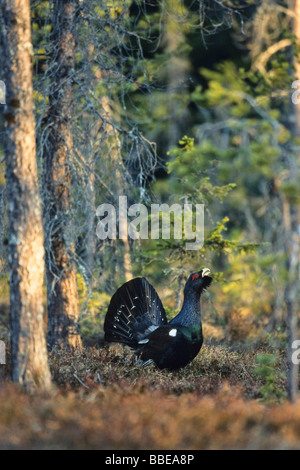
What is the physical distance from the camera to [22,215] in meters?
6.84

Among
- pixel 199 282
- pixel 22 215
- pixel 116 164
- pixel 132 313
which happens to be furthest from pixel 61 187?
pixel 22 215

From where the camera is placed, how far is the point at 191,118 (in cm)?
2642

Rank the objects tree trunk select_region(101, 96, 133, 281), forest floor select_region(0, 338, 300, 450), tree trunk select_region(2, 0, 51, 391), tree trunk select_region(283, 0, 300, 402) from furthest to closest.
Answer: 1. tree trunk select_region(101, 96, 133, 281)
2. tree trunk select_region(2, 0, 51, 391)
3. tree trunk select_region(283, 0, 300, 402)
4. forest floor select_region(0, 338, 300, 450)

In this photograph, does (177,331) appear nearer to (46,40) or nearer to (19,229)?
(19,229)

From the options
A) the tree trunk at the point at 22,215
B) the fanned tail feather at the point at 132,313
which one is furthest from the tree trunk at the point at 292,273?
the fanned tail feather at the point at 132,313

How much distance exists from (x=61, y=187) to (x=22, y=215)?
345cm

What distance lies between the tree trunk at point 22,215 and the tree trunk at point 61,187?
2400mm

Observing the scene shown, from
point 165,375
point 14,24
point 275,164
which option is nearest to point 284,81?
point 275,164

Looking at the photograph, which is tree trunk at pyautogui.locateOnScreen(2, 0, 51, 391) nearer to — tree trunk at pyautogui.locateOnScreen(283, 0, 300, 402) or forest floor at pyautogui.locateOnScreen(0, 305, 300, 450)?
forest floor at pyautogui.locateOnScreen(0, 305, 300, 450)

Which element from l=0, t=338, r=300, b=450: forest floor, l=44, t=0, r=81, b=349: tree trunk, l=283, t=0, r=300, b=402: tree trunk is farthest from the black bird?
l=283, t=0, r=300, b=402: tree trunk

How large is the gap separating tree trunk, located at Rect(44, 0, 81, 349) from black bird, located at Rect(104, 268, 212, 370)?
97cm

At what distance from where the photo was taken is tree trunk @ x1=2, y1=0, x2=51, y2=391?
6.82 m

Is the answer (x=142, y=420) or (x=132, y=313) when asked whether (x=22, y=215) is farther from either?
(x=132, y=313)

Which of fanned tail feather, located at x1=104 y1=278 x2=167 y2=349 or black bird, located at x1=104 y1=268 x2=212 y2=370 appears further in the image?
fanned tail feather, located at x1=104 y1=278 x2=167 y2=349
